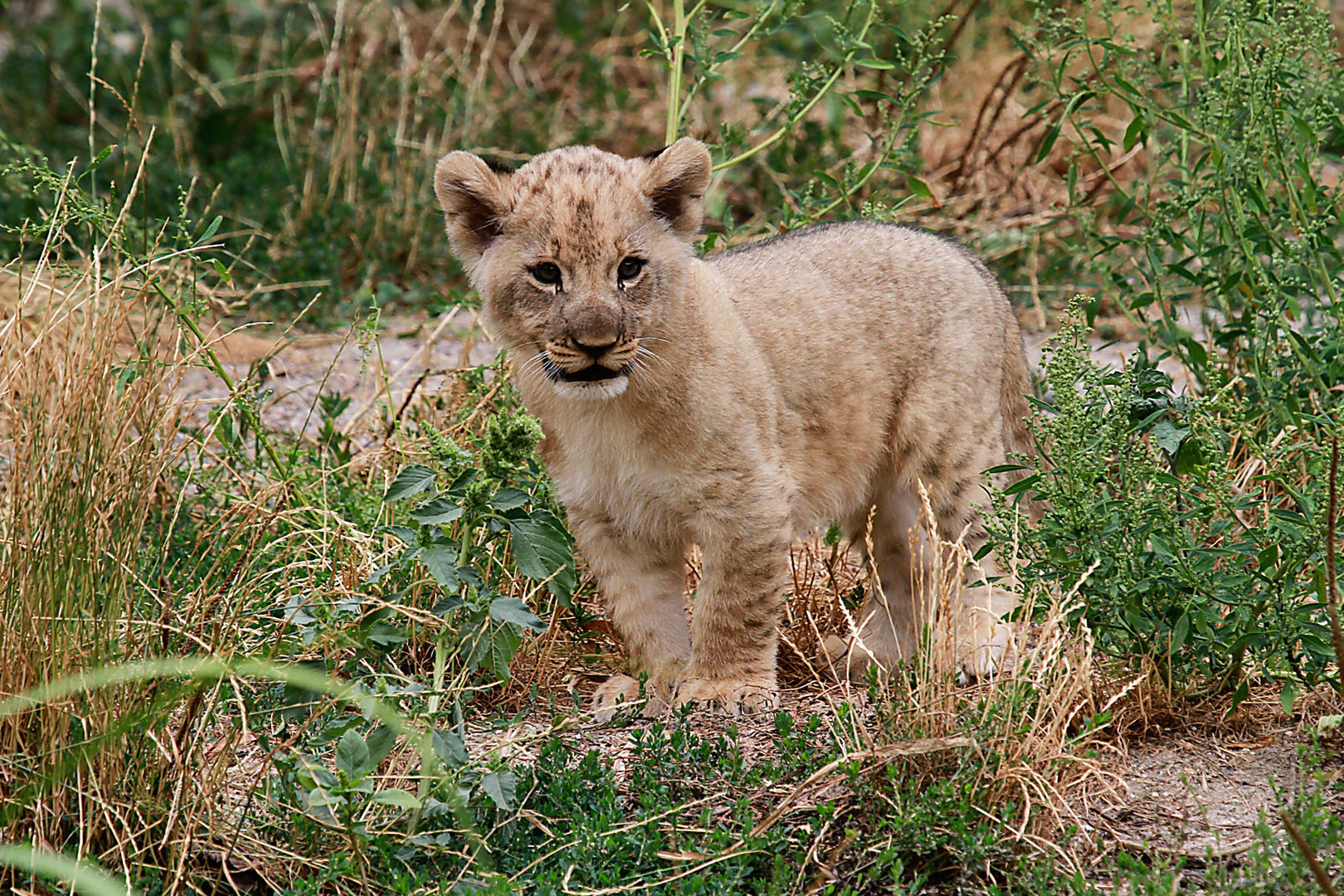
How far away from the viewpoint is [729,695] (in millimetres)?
4293

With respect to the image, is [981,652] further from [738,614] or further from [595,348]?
[595,348]

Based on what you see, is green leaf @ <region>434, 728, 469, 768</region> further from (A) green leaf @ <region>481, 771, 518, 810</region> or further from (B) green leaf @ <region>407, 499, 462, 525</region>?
(B) green leaf @ <region>407, 499, 462, 525</region>

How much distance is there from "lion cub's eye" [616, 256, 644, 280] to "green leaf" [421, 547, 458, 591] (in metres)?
1.01

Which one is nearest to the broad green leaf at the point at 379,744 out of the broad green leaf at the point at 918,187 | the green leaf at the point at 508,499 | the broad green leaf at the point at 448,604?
the broad green leaf at the point at 448,604

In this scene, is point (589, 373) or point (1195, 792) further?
point (589, 373)

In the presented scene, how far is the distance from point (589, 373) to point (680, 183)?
2.25 ft

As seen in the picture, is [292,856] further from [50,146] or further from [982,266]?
[50,146]

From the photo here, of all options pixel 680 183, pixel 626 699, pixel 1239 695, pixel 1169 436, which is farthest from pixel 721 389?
pixel 1239 695

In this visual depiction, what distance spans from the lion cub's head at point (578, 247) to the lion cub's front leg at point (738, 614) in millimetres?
650

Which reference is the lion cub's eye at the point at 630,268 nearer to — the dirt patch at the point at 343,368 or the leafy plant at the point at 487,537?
the leafy plant at the point at 487,537

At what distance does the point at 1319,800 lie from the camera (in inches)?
121

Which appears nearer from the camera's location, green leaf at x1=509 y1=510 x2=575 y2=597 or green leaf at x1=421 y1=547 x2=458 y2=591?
green leaf at x1=421 y1=547 x2=458 y2=591

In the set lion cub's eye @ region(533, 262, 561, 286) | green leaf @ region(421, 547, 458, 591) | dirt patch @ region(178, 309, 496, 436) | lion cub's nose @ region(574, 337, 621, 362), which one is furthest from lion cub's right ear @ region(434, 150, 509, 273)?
dirt patch @ region(178, 309, 496, 436)

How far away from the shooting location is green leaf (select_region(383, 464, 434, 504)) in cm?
346
